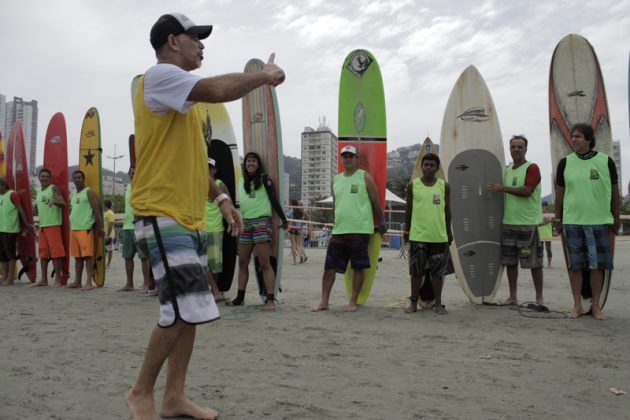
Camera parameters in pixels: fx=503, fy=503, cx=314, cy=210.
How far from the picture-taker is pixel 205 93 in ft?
6.32

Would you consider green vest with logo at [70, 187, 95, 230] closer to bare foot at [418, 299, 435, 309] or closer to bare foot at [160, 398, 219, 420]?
bare foot at [418, 299, 435, 309]

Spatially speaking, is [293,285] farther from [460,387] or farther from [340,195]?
[460,387]

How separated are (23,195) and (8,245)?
0.82 meters

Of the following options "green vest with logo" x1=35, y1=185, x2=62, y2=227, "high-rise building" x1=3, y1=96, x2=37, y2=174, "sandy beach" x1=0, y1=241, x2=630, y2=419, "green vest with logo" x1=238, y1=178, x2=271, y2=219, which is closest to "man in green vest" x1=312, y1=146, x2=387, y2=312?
"sandy beach" x1=0, y1=241, x2=630, y2=419

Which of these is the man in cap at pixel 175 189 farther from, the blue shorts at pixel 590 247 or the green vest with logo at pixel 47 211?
the green vest with logo at pixel 47 211

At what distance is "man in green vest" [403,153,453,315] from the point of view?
500cm

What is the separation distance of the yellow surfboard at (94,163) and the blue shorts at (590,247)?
5.86m

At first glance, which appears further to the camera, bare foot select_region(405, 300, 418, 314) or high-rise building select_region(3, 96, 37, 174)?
high-rise building select_region(3, 96, 37, 174)

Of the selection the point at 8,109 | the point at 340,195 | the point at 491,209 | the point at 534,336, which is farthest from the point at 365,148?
the point at 8,109

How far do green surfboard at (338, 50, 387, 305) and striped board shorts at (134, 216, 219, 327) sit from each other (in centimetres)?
398

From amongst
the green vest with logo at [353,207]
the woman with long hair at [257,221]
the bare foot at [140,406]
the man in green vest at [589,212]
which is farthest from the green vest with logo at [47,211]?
the man in green vest at [589,212]

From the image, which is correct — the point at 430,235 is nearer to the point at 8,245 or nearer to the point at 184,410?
the point at 184,410

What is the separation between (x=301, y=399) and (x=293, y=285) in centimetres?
515

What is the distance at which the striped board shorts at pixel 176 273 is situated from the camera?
1.98 m
